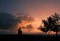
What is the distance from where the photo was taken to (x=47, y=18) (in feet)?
132

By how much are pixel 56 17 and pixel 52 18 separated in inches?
38.4

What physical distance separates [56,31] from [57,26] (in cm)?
110

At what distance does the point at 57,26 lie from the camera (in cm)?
3797

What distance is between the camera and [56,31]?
125 feet
